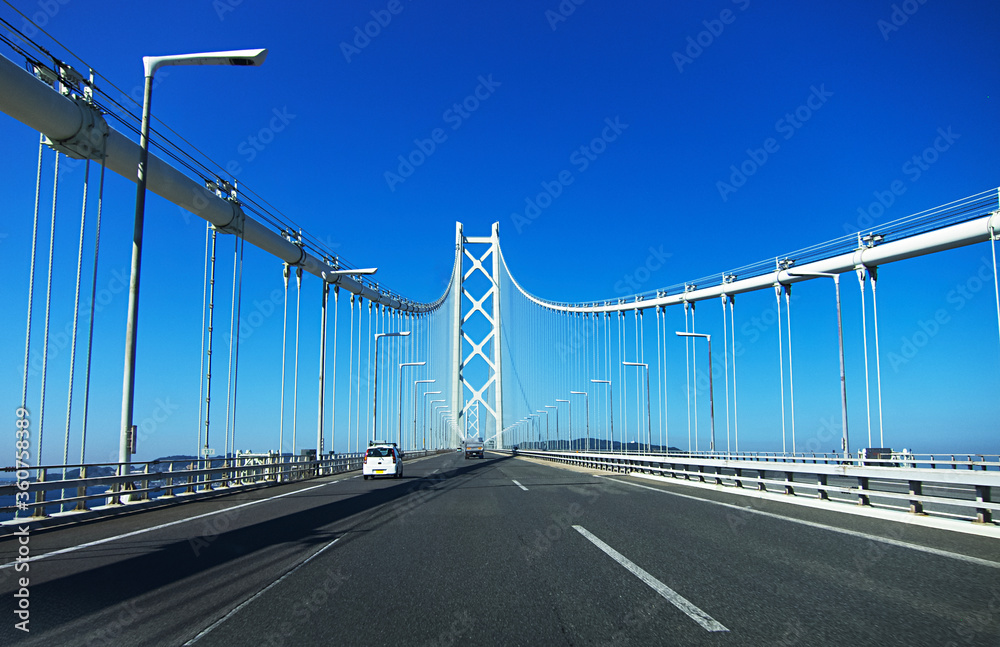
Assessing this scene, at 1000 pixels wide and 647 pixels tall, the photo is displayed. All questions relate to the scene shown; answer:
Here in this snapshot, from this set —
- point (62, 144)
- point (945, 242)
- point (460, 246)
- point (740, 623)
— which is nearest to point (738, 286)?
point (945, 242)

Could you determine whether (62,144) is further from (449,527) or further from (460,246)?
(460,246)

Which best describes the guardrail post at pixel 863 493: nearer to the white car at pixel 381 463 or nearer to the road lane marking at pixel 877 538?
the road lane marking at pixel 877 538

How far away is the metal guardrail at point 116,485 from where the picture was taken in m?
11.8

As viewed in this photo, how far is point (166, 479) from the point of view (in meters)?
16.8

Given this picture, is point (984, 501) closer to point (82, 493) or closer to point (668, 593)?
point (668, 593)

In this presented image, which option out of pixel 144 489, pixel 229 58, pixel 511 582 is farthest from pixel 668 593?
pixel 144 489

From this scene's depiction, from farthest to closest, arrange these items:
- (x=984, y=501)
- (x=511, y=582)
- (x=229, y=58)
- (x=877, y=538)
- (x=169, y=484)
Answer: (x=169, y=484), (x=229, y=58), (x=984, y=501), (x=877, y=538), (x=511, y=582)

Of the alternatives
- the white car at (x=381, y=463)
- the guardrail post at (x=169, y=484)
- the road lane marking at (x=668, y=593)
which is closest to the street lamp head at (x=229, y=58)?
the guardrail post at (x=169, y=484)

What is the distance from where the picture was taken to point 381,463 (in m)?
28.8

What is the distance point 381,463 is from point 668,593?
2365 cm

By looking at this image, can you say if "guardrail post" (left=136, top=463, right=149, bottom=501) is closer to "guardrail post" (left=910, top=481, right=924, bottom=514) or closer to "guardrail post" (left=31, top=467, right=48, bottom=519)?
"guardrail post" (left=31, top=467, right=48, bottom=519)

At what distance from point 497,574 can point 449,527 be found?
14.3 feet

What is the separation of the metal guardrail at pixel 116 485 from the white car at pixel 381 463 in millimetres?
2902

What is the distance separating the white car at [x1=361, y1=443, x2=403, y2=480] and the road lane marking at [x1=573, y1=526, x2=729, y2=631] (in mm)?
20478
